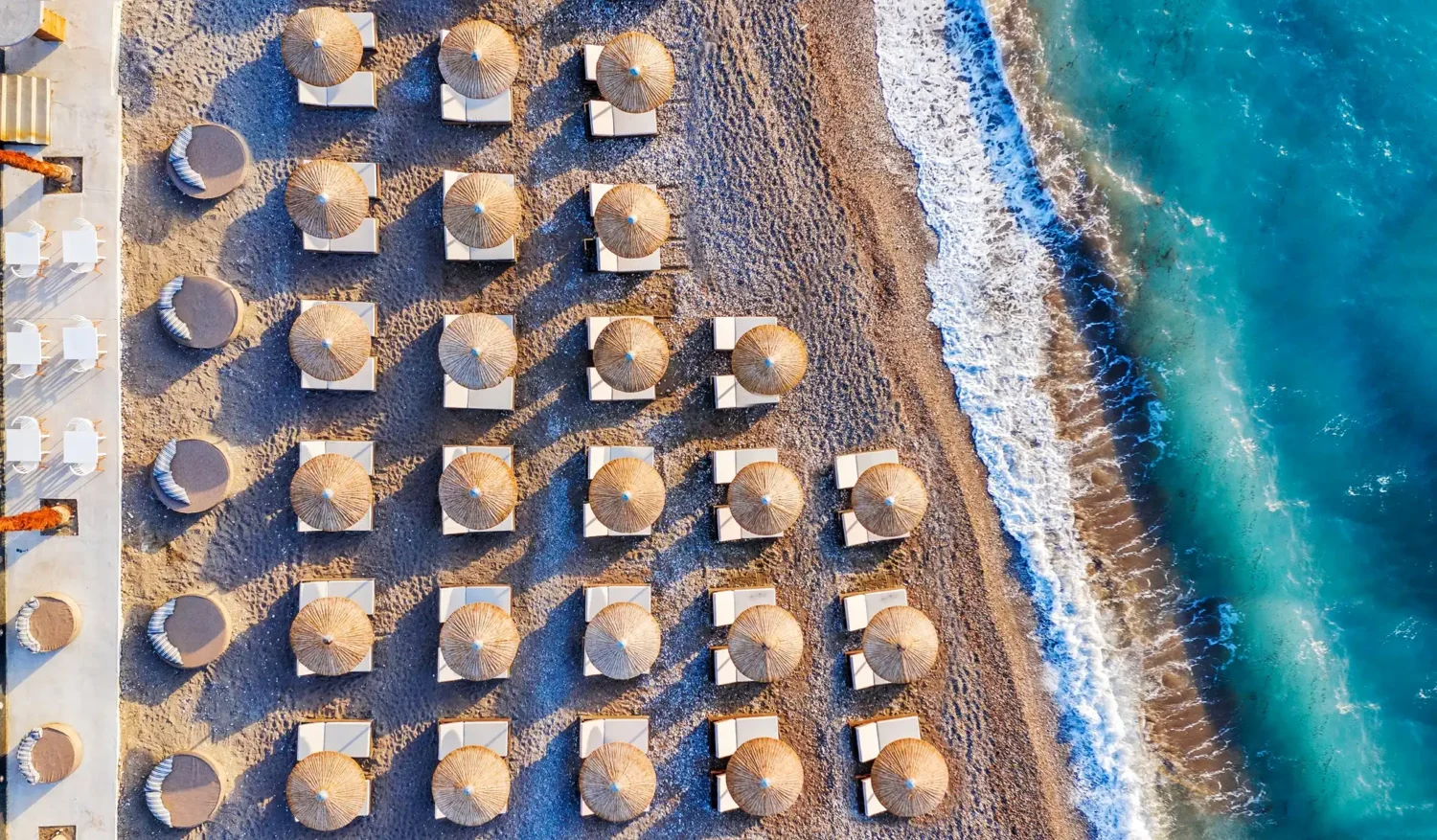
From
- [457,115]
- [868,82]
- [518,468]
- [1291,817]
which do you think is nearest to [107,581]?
[518,468]

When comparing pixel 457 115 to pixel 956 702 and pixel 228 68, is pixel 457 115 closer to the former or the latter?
pixel 228 68

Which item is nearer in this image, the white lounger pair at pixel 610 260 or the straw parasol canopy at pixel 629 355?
the straw parasol canopy at pixel 629 355

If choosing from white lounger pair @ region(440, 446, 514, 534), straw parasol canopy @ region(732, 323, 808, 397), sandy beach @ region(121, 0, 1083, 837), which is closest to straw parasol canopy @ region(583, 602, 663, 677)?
sandy beach @ region(121, 0, 1083, 837)

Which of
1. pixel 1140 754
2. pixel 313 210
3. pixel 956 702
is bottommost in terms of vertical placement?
pixel 1140 754

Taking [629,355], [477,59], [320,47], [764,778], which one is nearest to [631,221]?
[629,355]

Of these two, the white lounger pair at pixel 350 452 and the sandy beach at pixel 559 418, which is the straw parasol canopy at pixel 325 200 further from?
the white lounger pair at pixel 350 452

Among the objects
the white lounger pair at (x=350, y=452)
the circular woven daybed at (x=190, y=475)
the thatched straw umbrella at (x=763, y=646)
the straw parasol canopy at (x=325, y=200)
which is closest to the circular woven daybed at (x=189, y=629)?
the circular woven daybed at (x=190, y=475)

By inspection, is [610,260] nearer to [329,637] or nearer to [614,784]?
[329,637]

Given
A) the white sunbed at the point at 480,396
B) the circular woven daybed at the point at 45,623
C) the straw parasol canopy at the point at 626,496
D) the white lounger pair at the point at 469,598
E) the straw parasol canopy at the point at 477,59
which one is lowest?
the white lounger pair at the point at 469,598
